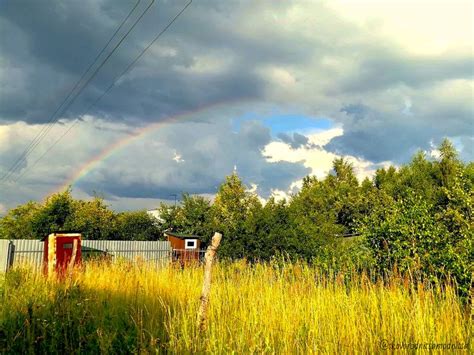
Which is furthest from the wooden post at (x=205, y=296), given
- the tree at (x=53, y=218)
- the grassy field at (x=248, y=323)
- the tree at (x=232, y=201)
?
the tree at (x=232, y=201)

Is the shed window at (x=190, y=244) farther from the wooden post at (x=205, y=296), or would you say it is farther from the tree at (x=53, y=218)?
the wooden post at (x=205, y=296)

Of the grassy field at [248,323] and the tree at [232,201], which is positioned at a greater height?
the tree at [232,201]

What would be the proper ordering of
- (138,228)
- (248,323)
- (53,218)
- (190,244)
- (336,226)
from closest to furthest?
(248,323)
(336,226)
(53,218)
(190,244)
(138,228)

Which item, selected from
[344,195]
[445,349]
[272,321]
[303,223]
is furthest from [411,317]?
[344,195]

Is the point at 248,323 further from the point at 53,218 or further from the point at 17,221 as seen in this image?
the point at 17,221

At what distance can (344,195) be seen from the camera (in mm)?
46031

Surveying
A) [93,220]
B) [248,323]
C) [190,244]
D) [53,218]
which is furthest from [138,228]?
[248,323]

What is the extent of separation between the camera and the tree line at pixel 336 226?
7.49m

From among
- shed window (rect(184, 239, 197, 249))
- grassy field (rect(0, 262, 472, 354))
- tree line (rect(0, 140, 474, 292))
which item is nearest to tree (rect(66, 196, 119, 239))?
tree line (rect(0, 140, 474, 292))

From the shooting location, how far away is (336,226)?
50.7 ft

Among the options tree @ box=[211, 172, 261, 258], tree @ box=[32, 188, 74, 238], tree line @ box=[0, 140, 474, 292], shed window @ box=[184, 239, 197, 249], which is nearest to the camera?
tree line @ box=[0, 140, 474, 292]

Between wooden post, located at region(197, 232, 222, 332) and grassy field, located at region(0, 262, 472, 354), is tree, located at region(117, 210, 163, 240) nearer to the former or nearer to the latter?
grassy field, located at region(0, 262, 472, 354)

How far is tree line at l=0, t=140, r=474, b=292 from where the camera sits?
7.49 meters

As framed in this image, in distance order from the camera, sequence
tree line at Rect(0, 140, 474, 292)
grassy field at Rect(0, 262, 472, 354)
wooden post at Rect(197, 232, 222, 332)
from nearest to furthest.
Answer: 1. grassy field at Rect(0, 262, 472, 354)
2. wooden post at Rect(197, 232, 222, 332)
3. tree line at Rect(0, 140, 474, 292)
